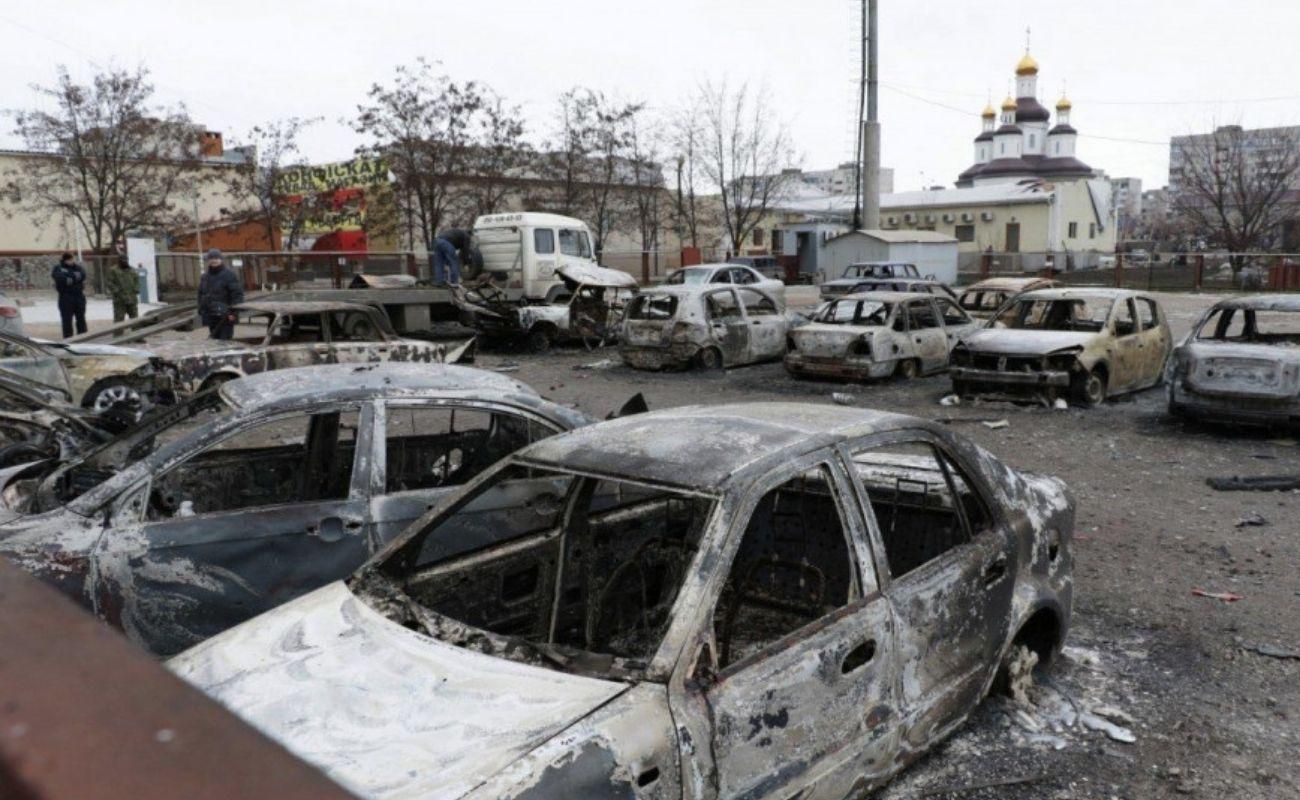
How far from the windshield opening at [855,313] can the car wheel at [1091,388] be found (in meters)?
2.94

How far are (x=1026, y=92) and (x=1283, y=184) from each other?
4078cm

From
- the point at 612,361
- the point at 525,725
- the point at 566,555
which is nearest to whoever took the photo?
the point at 525,725

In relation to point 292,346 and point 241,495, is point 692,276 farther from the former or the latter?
point 241,495

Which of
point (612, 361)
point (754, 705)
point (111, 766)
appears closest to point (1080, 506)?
point (754, 705)

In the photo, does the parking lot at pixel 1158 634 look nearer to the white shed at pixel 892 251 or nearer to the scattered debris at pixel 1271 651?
the scattered debris at pixel 1271 651

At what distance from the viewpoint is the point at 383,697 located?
2.72 m

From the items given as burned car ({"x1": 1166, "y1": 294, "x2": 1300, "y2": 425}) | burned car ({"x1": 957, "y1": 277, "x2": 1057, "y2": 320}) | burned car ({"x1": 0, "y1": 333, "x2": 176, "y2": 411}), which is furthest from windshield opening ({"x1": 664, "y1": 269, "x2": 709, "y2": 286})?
burned car ({"x1": 0, "y1": 333, "x2": 176, "y2": 411})

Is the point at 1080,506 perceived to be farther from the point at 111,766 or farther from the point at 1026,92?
the point at 1026,92

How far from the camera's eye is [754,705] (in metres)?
2.77

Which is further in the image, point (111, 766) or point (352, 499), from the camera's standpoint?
→ point (352, 499)

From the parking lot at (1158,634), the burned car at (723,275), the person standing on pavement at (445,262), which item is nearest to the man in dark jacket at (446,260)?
the person standing on pavement at (445,262)

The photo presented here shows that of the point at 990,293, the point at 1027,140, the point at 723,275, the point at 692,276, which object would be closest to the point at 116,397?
the point at 990,293

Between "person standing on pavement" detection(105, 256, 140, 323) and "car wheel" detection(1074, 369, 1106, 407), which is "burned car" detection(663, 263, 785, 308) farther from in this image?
"person standing on pavement" detection(105, 256, 140, 323)

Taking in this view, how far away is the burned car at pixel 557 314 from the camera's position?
17.4 metres
